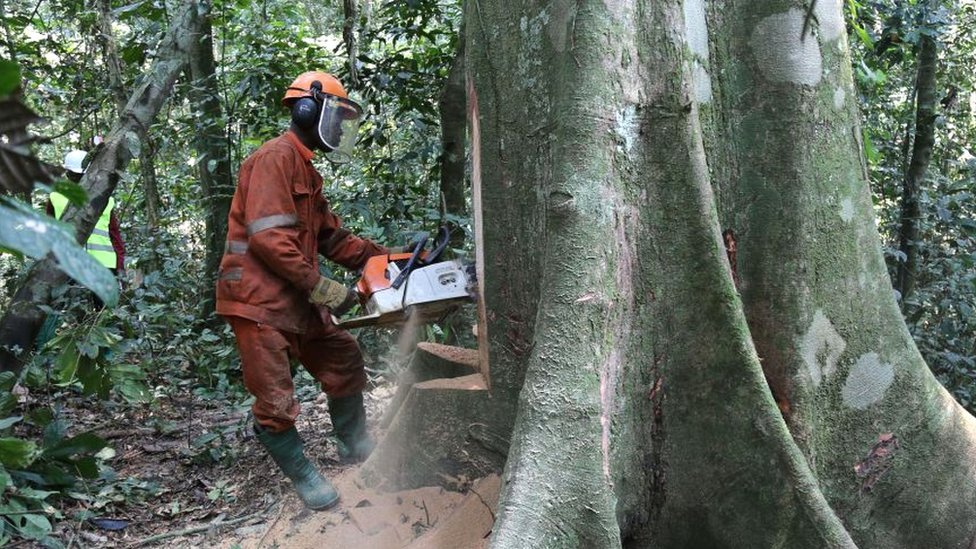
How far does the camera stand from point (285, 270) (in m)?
3.81

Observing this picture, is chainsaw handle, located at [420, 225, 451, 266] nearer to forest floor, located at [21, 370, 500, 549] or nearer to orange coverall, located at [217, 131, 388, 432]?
orange coverall, located at [217, 131, 388, 432]

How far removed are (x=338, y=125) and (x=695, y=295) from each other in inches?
82.4

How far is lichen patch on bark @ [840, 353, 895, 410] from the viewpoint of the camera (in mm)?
2857

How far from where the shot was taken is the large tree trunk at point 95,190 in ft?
14.7

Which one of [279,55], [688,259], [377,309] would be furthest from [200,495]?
[279,55]

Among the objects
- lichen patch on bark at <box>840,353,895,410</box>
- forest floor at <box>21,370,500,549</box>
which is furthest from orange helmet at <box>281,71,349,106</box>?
lichen patch on bark at <box>840,353,895,410</box>

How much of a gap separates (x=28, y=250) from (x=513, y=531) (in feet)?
5.48

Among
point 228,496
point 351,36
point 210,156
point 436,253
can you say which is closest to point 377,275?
point 436,253

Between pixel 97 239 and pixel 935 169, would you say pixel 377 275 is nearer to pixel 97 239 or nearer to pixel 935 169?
pixel 97 239

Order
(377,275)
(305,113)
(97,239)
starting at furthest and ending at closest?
(97,239), (305,113), (377,275)

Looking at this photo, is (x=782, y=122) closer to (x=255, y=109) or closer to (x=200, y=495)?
(x=200, y=495)

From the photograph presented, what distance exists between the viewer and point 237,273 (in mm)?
3910

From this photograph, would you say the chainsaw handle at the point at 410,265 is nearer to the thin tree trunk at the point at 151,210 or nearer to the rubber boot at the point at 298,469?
the rubber boot at the point at 298,469

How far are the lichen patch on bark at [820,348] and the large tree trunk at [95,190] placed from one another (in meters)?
3.42
